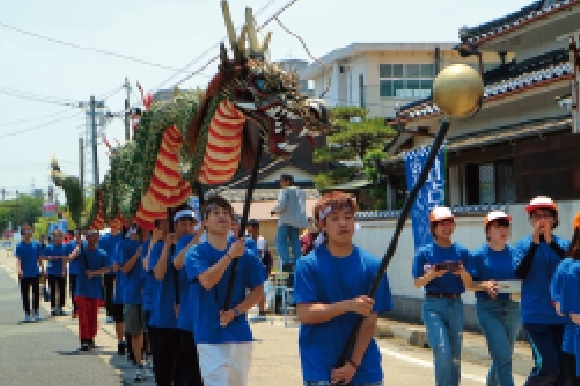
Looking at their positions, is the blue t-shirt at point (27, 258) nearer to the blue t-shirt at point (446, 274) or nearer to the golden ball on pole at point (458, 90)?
the blue t-shirt at point (446, 274)

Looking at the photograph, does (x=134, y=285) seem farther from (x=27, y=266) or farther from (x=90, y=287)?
(x=27, y=266)

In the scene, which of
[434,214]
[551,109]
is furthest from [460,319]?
[551,109]

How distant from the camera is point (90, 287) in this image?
14.2 meters

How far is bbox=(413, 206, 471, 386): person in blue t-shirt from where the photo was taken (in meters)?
8.14

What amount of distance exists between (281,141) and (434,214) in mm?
1634

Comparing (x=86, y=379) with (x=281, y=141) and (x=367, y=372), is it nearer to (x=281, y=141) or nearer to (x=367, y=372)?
(x=281, y=141)

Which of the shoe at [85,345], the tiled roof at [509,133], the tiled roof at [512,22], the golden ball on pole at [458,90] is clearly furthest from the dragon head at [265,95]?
the tiled roof at [512,22]

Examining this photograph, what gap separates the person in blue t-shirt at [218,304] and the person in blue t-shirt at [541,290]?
7.43ft

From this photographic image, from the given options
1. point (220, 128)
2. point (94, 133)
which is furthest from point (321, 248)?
point (94, 133)

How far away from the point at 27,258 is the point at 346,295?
15.5 meters

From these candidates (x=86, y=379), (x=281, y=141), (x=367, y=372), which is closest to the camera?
(x=367, y=372)

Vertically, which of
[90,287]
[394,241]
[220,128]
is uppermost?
[220,128]

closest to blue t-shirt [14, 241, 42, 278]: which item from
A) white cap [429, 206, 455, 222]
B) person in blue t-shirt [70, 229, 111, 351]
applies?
person in blue t-shirt [70, 229, 111, 351]

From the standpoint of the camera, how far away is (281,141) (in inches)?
297
